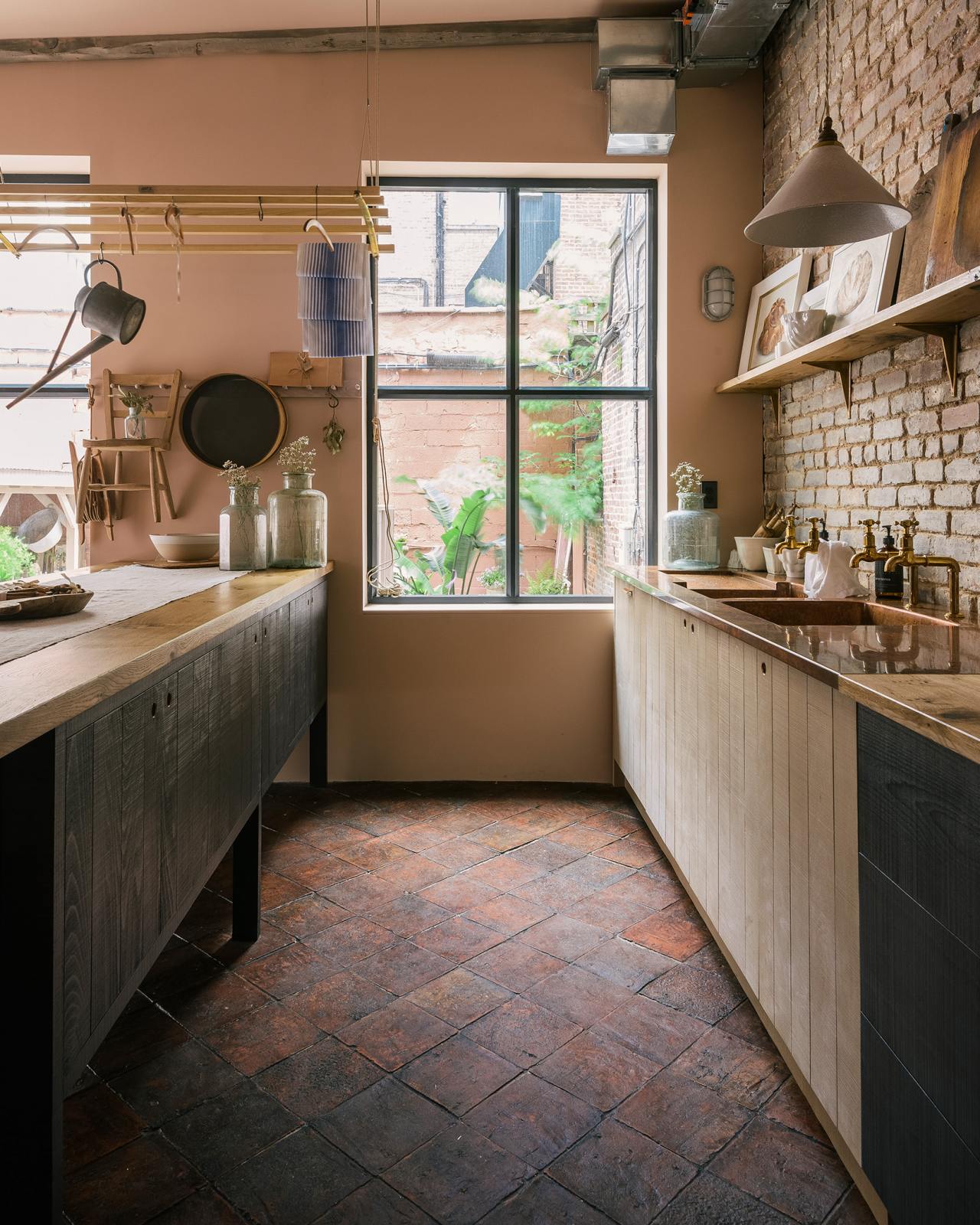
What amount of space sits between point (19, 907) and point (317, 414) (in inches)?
121

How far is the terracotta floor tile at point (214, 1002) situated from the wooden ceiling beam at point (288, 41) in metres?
3.77

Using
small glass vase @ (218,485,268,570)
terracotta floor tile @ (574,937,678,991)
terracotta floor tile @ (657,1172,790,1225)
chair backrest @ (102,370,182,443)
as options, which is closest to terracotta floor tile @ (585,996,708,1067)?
terracotta floor tile @ (574,937,678,991)

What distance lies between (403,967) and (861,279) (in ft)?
8.44

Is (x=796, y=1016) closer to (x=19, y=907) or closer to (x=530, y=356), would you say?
(x=19, y=907)

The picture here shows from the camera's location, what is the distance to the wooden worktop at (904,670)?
121cm

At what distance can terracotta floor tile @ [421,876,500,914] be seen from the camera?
9.37 ft

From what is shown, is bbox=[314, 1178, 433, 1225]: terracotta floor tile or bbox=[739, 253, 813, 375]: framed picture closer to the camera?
bbox=[314, 1178, 433, 1225]: terracotta floor tile

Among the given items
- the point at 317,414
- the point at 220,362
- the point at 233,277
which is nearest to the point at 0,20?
the point at 233,277

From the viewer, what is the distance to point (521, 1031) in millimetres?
2150

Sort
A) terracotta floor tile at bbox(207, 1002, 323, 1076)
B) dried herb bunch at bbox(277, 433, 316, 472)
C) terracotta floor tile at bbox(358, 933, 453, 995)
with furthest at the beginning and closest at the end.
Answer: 1. dried herb bunch at bbox(277, 433, 316, 472)
2. terracotta floor tile at bbox(358, 933, 453, 995)
3. terracotta floor tile at bbox(207, 1002, 323, 1076)

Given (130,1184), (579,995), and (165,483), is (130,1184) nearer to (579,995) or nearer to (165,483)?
(579,995)

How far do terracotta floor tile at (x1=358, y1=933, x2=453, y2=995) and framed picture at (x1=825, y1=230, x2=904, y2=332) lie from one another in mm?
2352

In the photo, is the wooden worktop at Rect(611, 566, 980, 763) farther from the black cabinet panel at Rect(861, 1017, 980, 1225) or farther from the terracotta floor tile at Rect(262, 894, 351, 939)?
the terracotta floor tile at Rect(262, 894, 351, 939)

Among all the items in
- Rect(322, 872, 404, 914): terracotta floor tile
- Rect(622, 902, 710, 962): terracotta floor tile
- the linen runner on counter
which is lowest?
Rect(622, 902, 710, 962): terracotta floor tile
